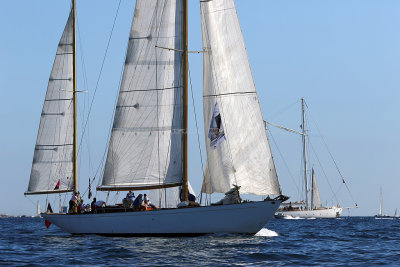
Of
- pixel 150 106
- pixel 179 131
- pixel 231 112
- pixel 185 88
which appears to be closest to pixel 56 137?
pixel 150 106

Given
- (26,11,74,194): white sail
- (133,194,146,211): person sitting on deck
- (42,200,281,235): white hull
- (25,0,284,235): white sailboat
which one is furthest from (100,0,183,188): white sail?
(26,11,74,194): white sail

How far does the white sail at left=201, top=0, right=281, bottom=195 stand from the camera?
34469 mm

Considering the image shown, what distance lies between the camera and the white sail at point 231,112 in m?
34.5

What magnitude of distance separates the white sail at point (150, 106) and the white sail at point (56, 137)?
23.6 ft

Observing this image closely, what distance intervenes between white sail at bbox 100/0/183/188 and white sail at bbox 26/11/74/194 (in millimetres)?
7182

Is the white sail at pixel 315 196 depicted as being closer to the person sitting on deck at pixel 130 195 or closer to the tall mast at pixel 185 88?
the tall mast at pixel 185 88

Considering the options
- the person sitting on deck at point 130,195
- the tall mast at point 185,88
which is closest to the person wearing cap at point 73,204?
the person sitting on deck at point 130,195

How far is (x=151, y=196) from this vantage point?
42156mm

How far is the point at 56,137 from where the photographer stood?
4428 cm

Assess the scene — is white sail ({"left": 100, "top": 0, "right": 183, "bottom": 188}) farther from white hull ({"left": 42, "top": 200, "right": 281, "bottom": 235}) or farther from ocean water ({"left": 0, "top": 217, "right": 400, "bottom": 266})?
ocean water ({"left": 0, "top": 217, "right": 400, "bottom": 266})

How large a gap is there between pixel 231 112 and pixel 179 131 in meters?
3.37

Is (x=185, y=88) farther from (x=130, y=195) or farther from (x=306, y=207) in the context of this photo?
(x=306, y=207)

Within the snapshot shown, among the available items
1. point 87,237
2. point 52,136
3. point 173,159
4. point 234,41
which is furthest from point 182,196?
point 52,136

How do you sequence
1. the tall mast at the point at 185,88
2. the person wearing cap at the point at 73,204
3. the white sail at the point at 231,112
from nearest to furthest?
the white sail at the point at 231,112
the tall mast at the point at 185,88
the person wearing cap at the point at 73,204
